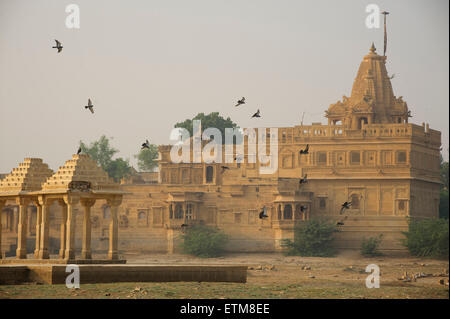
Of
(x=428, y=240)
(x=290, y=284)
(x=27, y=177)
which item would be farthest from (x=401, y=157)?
(x=27, y=177)

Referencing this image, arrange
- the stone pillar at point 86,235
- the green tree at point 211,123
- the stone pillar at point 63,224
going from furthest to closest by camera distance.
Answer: the green tree at point 211,123, the stone pillar at point 63,224, the stone pillar at point 86,235

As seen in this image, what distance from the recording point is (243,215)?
7200 cm

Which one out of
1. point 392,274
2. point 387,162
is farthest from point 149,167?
point 392,274

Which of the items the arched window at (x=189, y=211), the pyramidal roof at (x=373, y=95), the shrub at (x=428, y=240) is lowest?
the shrub at (x=428, y=240)

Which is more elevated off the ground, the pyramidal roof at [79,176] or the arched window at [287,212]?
the pyramidal roof at [79,176]

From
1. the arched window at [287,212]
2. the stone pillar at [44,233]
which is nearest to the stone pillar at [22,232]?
the stone pillar at [44,233]

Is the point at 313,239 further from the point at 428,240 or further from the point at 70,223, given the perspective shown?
the point at 70,223

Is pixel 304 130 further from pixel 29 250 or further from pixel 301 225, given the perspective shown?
pixel 29 250

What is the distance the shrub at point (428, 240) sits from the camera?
6731cm

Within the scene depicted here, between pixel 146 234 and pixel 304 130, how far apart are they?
12682mm

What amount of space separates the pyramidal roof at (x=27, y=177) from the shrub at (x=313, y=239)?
95.8 ft

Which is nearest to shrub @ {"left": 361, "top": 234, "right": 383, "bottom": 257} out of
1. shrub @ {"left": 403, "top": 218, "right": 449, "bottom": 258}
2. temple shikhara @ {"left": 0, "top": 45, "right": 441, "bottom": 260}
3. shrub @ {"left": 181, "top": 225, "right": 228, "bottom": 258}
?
temple shikhara @ {"left": 0, "top": 45, "right": 441, "bottom": 260}

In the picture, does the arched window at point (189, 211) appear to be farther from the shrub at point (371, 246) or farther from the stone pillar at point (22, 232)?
the stone pillar at point (22, 232)

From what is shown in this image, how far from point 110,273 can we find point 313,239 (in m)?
33.6
